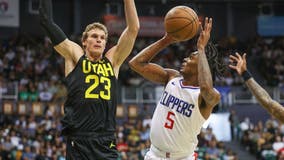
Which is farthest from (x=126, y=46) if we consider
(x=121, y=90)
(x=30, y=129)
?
(x=121, y=90)

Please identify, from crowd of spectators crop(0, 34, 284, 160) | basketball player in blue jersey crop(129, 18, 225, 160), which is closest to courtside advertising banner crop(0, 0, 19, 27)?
crowd of spectators crop(0, 34, 284, 160)

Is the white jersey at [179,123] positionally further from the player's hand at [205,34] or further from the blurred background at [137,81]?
the blurred background at [137,81]

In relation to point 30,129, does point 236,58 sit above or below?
above

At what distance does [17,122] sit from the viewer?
17.9 m

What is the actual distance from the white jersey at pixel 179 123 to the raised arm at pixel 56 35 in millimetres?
1194

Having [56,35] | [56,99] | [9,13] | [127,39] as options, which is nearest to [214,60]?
[127,39]

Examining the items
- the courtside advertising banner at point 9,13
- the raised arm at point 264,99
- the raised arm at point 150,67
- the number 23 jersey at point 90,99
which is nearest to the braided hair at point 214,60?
the raised arm at point 150,67

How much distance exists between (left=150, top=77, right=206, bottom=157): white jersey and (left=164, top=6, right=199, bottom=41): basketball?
22.8 inches

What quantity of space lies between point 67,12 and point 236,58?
22.8 metres

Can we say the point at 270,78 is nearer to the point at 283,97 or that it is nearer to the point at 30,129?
the point at 283,97

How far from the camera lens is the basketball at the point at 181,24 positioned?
19.7ft

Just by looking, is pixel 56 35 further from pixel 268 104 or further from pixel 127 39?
pixel 268 104

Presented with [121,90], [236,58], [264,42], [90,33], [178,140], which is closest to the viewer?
[236,58]

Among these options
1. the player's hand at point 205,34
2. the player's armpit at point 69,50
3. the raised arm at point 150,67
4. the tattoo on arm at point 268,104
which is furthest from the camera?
the raised arm at point 150,67
